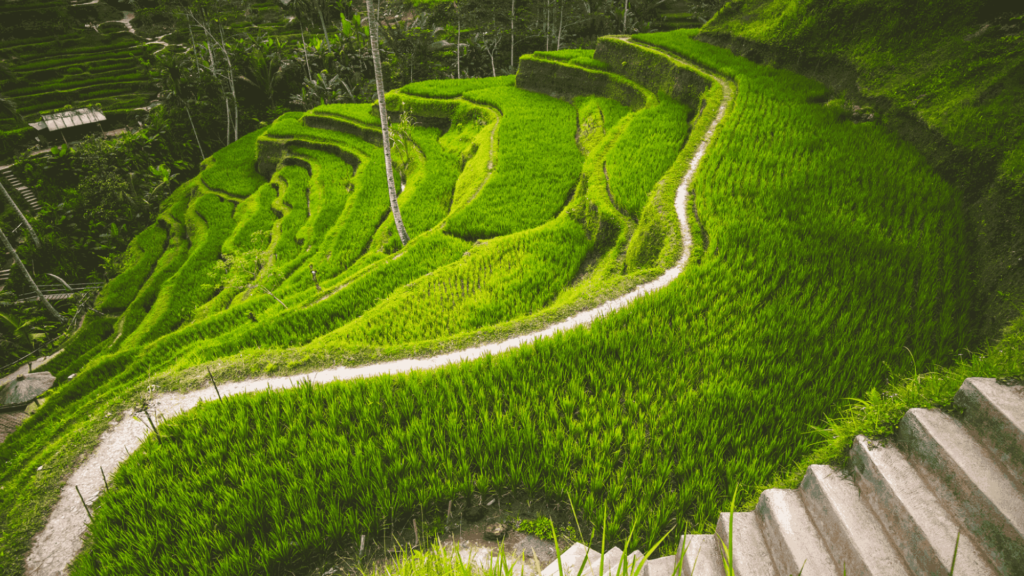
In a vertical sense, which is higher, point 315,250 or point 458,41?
point 458,41

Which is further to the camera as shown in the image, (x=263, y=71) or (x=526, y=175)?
(x=263, y=71)

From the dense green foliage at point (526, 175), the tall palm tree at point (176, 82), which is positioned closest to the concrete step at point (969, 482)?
the dense green foliage at point (526, 175)

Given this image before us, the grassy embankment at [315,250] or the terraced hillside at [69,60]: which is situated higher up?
the terraced hillside at [69,60]

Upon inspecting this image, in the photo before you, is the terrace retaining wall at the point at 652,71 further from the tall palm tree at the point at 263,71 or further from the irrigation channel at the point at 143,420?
the tall palm tree at the point at 263,71

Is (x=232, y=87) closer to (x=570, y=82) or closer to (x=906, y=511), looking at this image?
(x=570, y=82)

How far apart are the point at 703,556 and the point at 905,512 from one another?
2.68ft

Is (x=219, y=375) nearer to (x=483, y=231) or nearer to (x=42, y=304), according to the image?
(x=483, y=231)

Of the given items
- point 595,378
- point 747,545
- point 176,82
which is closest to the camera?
point 747,545

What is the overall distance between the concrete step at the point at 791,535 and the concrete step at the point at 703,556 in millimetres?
236

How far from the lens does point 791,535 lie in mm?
1756

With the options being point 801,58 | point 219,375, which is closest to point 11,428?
point 219,375

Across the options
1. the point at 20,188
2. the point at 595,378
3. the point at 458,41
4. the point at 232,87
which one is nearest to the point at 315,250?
the point at 595,378

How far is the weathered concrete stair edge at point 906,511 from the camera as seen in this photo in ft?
4.75

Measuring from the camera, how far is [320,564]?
2.12m
